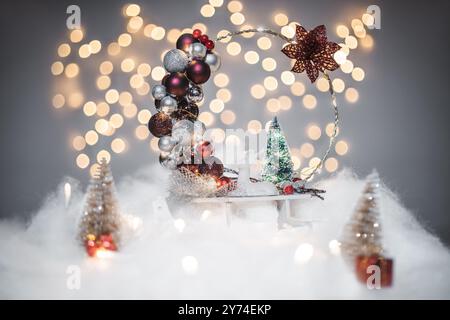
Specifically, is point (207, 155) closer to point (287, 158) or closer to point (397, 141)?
point (287, 158)

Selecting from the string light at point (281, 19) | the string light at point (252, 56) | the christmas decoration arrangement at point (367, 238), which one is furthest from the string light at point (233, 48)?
the christmas decoration arrangement at point (367, 238)

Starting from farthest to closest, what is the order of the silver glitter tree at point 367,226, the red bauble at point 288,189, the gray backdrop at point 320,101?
the gray backdrop at point 320,101 → the red bauble at point 288,189 → the silver glitter tree at point 367,226

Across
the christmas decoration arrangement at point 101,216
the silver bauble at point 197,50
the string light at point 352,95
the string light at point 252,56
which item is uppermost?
the string light at point 252,56

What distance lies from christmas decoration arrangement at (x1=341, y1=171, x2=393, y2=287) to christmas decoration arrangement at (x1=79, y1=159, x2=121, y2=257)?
1.04 m

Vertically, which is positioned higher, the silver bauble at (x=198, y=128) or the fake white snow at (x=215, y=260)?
the silver bauble at (x=198, y=128)

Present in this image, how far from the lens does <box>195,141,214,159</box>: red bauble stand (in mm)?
2566

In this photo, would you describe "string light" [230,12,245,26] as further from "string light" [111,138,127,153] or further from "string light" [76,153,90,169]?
"string light" [76,153,90,169]

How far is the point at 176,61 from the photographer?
8.56 feet

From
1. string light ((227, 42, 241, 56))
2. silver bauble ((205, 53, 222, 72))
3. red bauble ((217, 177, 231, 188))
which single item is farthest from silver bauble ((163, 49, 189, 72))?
string light ((227, 42, 241, 56))

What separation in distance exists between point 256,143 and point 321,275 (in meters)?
1.18

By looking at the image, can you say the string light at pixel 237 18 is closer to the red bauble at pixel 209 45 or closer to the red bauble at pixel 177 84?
the red bauble at pixel 209 45

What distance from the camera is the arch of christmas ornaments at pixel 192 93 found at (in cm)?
258
